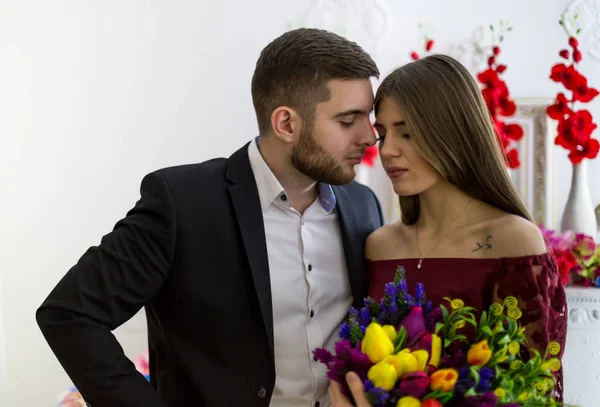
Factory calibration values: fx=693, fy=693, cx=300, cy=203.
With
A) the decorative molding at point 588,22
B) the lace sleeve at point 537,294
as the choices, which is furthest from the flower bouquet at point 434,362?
the decorative molding at point 588,22

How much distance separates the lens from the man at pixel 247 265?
71.0 inches

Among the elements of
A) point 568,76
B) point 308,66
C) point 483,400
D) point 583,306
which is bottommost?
point 583,306

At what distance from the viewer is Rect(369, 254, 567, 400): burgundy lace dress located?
5.68 feet

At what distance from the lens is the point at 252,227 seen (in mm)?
2002

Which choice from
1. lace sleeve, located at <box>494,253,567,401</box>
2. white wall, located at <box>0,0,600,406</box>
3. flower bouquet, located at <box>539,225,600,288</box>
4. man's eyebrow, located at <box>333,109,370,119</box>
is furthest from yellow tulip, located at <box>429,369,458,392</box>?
white wall, located at <box>0,0,600,406</box>

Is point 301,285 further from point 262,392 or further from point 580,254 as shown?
point 580,254

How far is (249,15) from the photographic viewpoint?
3.71 m

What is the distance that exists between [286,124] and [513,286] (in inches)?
33.0

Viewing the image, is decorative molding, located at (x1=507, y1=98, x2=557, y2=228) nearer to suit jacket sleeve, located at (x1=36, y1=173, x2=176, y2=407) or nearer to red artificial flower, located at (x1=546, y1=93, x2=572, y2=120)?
red artificial flower, located at (x1=546, y1=93, x2=572, y2=120)

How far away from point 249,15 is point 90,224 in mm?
1438

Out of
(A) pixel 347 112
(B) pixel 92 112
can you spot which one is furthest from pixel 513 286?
(B) pixel 92 112

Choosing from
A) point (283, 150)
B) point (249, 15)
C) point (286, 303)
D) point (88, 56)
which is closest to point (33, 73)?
point (88, 56)

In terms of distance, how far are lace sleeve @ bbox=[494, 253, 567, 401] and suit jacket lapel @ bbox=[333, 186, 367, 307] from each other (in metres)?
0.47

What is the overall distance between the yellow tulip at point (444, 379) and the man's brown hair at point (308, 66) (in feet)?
3.31
